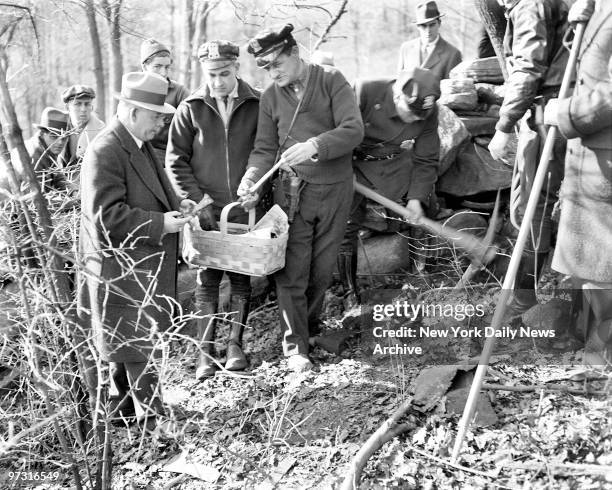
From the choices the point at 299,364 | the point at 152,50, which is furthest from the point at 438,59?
the point at 299,364

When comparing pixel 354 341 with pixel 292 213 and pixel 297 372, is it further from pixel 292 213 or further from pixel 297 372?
pixel 292 213

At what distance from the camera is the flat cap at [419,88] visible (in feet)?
17.0

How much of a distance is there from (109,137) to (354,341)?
2452 mm

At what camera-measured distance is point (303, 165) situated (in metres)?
4.94

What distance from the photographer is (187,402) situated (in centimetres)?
478

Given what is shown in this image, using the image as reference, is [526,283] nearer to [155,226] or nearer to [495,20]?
[495,20]

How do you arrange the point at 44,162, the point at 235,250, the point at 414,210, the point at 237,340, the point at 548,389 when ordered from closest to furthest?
the point at 548,389, the point at 235,250, the point at 237,340, the point at 414,210, the point at 44,162

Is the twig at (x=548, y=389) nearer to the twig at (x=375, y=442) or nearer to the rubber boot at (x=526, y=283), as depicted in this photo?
the twig at (x=375, y=442)

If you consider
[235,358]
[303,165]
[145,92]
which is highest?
[145,92]

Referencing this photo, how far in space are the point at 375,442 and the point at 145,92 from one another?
2.47m

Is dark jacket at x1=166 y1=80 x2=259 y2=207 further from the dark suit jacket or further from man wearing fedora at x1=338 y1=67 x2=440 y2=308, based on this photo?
the dark suit jacket

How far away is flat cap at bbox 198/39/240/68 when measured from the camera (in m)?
4.89

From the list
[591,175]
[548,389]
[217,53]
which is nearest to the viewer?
[591,175]

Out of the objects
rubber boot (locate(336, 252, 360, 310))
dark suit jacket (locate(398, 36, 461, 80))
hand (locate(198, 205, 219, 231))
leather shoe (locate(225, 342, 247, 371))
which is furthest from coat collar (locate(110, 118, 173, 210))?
dark suit jacket (locate(398, 36, 461, 80))
